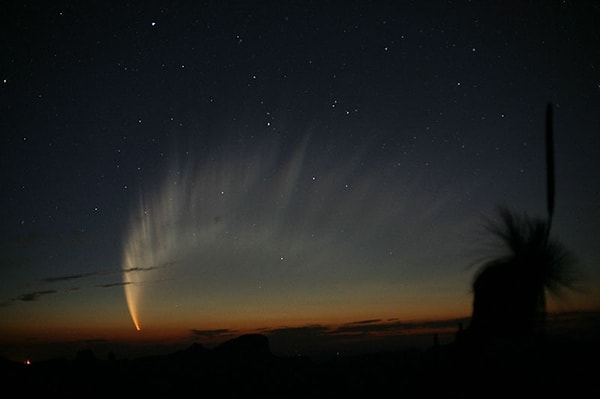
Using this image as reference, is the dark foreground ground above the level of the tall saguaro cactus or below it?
below

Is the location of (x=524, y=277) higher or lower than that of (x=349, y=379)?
higher

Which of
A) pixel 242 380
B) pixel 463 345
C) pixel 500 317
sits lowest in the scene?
pixel 242 380

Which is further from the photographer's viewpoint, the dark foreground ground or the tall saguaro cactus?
the tall saguaro cactus

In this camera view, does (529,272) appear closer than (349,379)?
Yes

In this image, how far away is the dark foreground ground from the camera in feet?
24.6

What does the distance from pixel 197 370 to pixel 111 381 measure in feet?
72.0

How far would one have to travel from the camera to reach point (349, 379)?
34844mm

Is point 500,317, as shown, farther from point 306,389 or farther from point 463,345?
point 306,389

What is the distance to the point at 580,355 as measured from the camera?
765cm

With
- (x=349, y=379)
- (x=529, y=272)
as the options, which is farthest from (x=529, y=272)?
(x=349, y=379)

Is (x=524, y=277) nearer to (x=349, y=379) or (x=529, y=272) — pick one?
(x=529, y=272)

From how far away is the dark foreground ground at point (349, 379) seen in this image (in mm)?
7489

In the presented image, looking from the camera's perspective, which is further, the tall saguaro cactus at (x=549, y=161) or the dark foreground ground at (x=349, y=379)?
the tall saguaro cactus at (x=549, y=161)

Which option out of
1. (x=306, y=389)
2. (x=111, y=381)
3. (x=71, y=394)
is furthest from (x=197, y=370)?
(x=71, y=394)
